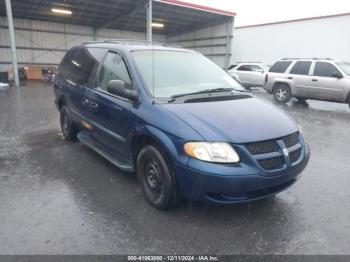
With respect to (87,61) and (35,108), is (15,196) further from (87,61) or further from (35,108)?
(35,108)

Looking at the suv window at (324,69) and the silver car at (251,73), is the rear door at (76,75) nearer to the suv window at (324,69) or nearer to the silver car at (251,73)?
the suv window at (324,69)

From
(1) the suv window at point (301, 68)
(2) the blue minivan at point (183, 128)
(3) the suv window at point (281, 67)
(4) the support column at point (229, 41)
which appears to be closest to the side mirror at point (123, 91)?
(2) the blue minivan at point (183, 128)

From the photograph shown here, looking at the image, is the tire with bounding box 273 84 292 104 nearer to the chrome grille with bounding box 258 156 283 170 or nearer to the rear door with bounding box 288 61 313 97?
the rear door with bounding box 288 61 313 97

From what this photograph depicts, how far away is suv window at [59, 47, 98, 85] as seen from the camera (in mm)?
4559

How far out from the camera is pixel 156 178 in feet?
10.3

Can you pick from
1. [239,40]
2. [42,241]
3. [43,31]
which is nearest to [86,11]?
[43,31]

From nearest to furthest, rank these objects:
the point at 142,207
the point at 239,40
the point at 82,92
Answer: the point at 142,207 → the point at 82,92 → the point at 239,40

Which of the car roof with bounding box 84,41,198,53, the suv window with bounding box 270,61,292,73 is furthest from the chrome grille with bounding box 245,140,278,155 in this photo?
the suv window with bounding box 270,61,292,73

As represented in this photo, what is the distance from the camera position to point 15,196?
137 inches

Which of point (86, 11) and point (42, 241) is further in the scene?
point (86, 11)

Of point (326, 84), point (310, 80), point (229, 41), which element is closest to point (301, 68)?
point (310, 80)

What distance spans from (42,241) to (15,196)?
1146 mm

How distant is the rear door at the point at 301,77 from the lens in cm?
1109

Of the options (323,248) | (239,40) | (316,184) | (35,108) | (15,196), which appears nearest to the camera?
(323,248)
